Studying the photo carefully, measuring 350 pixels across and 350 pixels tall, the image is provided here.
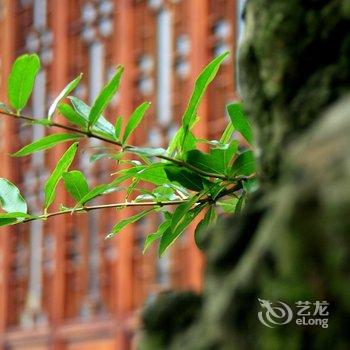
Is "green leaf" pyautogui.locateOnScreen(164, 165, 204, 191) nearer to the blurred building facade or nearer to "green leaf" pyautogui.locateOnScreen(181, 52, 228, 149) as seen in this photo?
"green leaf" pyautogui.locateOnScreen(181, 52, 228, 149)

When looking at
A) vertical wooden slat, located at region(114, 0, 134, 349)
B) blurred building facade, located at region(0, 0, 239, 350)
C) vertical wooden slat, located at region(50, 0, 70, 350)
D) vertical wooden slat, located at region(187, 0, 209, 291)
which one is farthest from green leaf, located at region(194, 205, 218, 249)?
vertical wooden slat, located at region(50, 0, 70, 350)

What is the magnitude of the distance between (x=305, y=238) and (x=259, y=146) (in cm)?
14

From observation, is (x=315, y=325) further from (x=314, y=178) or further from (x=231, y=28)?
(x=231, y=28)

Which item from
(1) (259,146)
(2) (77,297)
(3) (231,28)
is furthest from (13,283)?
(1) (259,146)

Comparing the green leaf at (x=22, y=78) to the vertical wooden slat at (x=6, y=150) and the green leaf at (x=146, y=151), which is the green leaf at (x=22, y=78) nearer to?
the green leaf at (x=146, y=151)

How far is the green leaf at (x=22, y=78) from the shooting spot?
0.69m

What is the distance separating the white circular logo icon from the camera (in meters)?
0.42

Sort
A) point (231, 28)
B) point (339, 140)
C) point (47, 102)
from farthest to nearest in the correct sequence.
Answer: point (47, 102) < point (231, 28) < point (339, 140)

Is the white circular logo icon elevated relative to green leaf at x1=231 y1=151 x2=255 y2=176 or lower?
lower

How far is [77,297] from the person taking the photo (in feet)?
15.9

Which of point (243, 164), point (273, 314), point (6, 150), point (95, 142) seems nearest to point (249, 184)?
point (243, 164)

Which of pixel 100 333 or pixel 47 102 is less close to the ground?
pixel 47 102

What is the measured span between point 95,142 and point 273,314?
4.24m

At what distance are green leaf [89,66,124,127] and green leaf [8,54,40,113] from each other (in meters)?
0.04
